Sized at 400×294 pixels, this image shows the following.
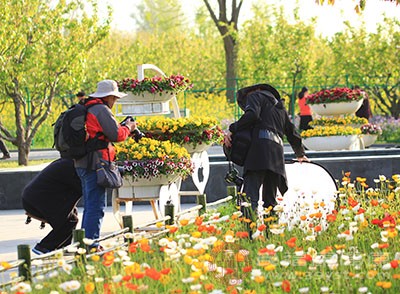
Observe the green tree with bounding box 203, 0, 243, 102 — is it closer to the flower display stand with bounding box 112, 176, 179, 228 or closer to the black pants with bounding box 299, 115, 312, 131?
the black pants with bounding box 299, 115, 312, 131

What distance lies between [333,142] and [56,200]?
11725mm

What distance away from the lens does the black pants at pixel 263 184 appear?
954 cm

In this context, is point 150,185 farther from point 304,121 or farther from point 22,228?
point 304,121

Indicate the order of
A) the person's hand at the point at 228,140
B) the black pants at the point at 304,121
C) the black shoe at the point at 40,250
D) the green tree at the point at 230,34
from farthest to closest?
1. the green tree at the point at 230,34
2. the black pants at the point at 304,121
3. the black shoe at the point at 40,250
4. the person's hand at the point at 228,140

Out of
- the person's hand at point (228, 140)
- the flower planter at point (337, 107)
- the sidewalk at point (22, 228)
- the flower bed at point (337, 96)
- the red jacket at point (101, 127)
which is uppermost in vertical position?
the red jacket at point (101, 127)

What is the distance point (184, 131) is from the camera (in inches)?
482

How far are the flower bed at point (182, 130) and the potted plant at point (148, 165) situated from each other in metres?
0.96

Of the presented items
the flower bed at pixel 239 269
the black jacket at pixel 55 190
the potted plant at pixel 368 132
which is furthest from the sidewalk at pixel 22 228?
the potted plant at pixel 368 132

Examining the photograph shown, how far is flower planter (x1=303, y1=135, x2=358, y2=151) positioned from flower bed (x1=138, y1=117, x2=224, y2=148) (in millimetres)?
8706

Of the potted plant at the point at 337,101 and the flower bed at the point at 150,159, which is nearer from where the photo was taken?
the flower bed at the point at 150,159

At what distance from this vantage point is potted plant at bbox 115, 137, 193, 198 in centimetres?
1074

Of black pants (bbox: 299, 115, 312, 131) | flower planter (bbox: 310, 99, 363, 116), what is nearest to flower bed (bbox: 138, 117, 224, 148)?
flower planter (bbox: 310, 99, 363, 116)

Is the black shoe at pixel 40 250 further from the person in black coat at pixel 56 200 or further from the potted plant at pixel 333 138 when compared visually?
the potted plant at pixel 333 138

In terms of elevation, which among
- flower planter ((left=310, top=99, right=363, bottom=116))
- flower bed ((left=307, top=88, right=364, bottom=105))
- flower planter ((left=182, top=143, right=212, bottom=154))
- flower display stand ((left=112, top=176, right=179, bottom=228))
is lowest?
flower display stand ((left=112, top=176, right=179, bottom=228))
